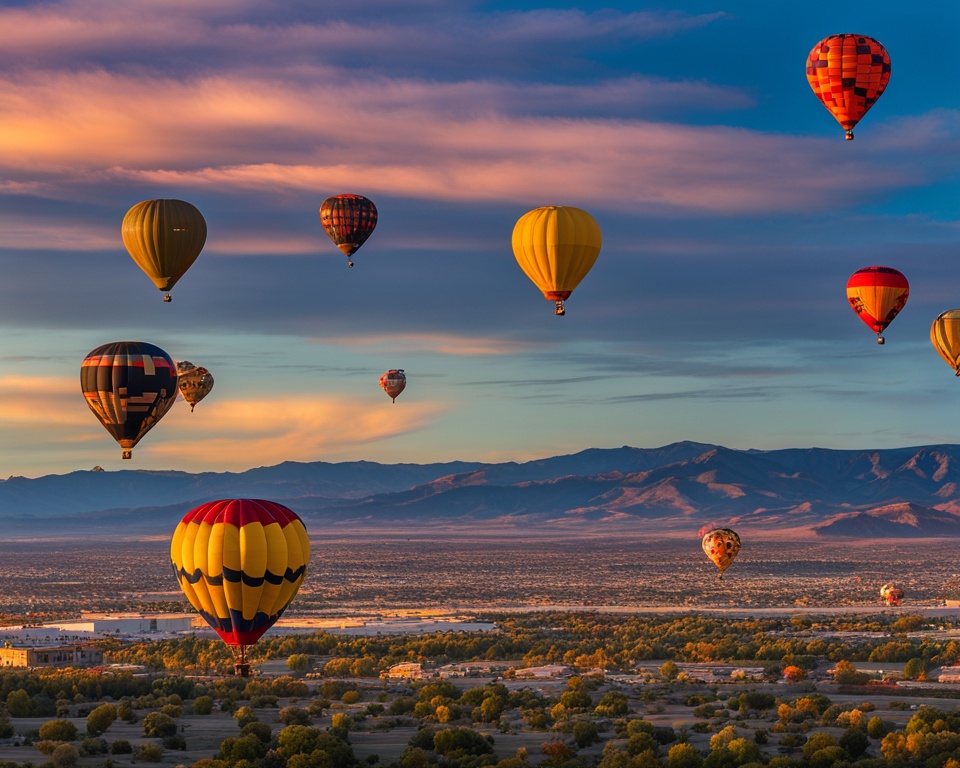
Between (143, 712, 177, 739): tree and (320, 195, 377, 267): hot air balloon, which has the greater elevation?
(320, 195, 377, 267): hot air balloon

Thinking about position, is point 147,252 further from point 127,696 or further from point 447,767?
point 447,767

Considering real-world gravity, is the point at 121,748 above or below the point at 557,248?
below

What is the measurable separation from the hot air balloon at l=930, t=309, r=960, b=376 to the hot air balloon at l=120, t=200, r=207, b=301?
116ft

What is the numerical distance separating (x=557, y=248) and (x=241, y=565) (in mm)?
20296

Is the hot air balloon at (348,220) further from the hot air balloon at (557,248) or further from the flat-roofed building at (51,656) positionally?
the flat-roofed building at (51,656)

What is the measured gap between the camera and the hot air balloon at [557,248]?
63.6m

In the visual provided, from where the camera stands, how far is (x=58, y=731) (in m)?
56.5

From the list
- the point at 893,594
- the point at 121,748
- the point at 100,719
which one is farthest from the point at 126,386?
the point at 893,594

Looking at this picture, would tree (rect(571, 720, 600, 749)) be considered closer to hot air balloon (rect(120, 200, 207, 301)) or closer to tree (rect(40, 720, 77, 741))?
tree (rect(40, 720, 77, 741))

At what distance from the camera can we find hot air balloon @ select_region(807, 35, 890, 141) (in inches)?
2566

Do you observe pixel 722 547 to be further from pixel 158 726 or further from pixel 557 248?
pixel 158 726

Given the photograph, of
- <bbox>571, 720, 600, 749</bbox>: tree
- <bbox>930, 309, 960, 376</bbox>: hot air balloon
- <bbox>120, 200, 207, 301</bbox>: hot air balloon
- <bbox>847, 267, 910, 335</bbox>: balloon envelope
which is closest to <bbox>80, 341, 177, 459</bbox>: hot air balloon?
<bbox>120, 200, 207, 301</bbox>: hot air balloon

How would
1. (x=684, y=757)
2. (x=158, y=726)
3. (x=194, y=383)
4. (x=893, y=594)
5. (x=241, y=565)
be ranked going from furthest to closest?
(x=893, y=594)
(x=194, y=383)
(x=158, y=726)
(x=684, y=757)
(x=241, y=565)

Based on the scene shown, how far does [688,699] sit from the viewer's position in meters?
65.4
